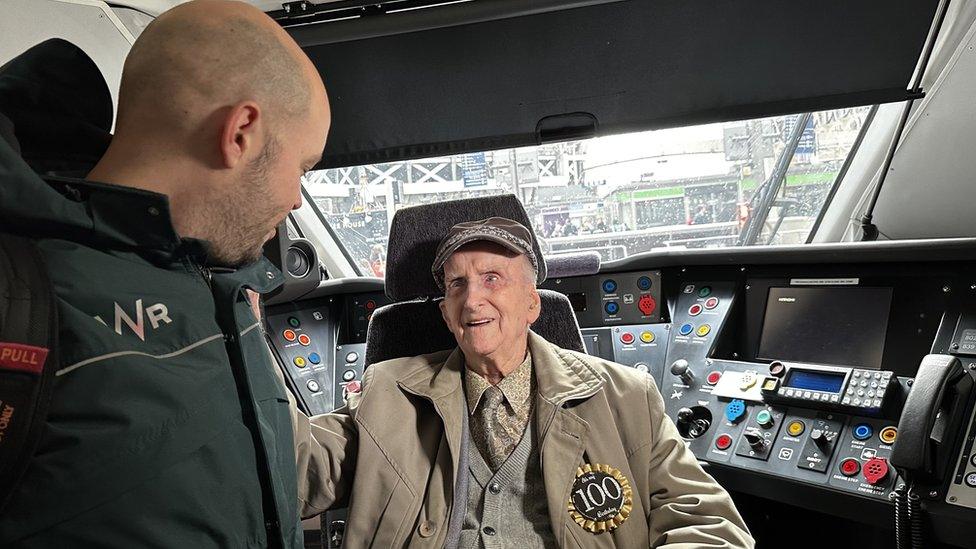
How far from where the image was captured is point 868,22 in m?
1.82

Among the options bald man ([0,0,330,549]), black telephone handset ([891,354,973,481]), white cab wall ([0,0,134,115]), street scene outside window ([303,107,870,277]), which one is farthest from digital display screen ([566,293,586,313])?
bald man ([0,0,330,549])

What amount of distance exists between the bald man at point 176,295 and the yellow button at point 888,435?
151 cm

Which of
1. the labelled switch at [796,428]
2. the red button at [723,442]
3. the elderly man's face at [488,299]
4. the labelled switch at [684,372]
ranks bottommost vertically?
the red button at [723,442]

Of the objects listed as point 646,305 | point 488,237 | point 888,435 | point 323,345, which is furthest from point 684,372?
point 323,345

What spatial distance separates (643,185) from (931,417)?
172cm

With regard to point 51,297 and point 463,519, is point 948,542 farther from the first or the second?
point 51,297

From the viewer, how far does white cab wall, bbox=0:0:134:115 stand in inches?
71.5

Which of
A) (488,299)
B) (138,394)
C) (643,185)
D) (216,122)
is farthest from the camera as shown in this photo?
(643,185)

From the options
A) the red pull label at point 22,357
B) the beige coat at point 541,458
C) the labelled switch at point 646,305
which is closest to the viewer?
the red pull label at point 22,357

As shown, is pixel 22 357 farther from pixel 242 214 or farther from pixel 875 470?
pixel 875 470

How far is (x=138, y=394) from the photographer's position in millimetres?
834

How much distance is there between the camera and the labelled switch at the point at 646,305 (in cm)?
281

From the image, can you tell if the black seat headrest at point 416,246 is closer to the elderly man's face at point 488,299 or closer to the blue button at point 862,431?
the elderly man's face at point 488,299

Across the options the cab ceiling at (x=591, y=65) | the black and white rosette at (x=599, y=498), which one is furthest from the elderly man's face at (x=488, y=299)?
the cab ceiling at (x=591, y=65)
